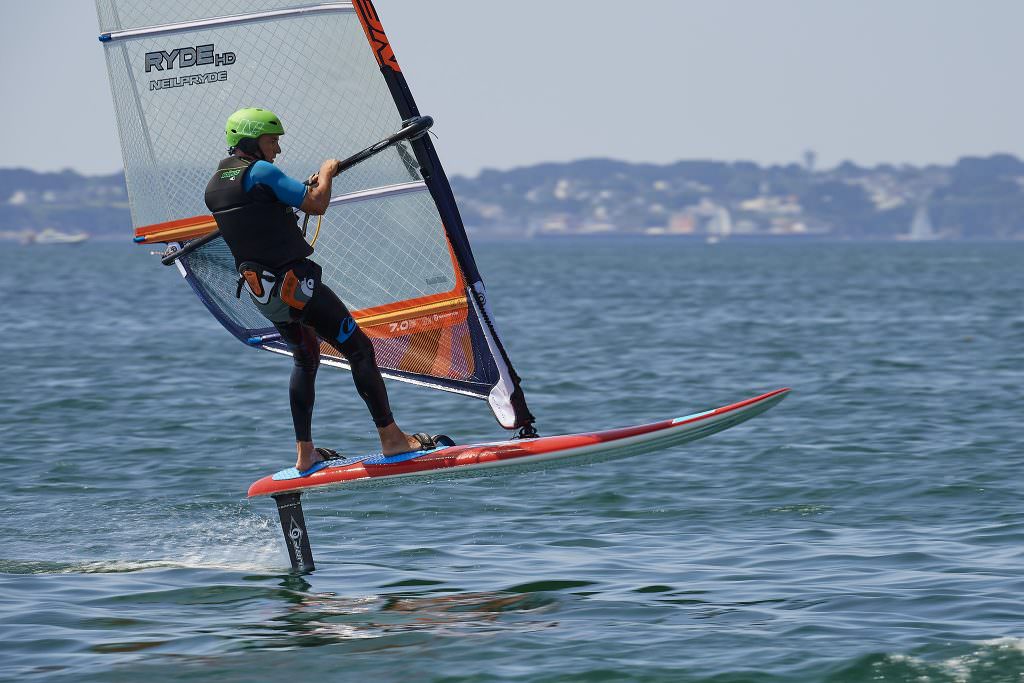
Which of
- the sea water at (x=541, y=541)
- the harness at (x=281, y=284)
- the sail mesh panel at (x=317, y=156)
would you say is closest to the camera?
the sea water at (x=541, y=541)

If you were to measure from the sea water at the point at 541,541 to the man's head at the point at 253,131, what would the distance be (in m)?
2.61

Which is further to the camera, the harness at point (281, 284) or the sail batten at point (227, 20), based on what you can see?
Result: the sail batten at point (227, 20)

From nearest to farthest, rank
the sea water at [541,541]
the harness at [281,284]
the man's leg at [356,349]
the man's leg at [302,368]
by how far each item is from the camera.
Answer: the sea water at [541,541] < the harness at [281,284] < the man's leg at [356,349] < the man's leg at [302,368]

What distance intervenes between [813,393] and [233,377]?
8420 millimetres

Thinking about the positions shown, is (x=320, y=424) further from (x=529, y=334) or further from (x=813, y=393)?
(x=529, y=334)

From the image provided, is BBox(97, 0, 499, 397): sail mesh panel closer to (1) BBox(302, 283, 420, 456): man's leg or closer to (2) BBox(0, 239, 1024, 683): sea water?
(1) BBox(302, 283, 420, 456): man's leg

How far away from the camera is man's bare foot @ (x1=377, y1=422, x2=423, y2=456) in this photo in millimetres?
8586

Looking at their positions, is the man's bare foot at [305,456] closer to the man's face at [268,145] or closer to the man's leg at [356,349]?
the man's leg at [356,349]

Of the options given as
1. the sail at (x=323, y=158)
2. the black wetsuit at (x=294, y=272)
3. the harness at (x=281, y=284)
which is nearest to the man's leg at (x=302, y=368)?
the black wetsuit at (x=294, y=272)

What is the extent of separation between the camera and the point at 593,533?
391 inches

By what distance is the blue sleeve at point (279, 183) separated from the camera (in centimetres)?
768

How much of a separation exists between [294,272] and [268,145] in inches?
28.5

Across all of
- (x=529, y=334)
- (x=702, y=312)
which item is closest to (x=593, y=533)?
(x=529, y=334)

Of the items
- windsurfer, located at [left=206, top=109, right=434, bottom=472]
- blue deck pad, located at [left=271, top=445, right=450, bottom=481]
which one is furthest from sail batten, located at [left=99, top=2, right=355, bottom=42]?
blue deck pad, located at [left=271, top=445, right=450, bottom=481]
